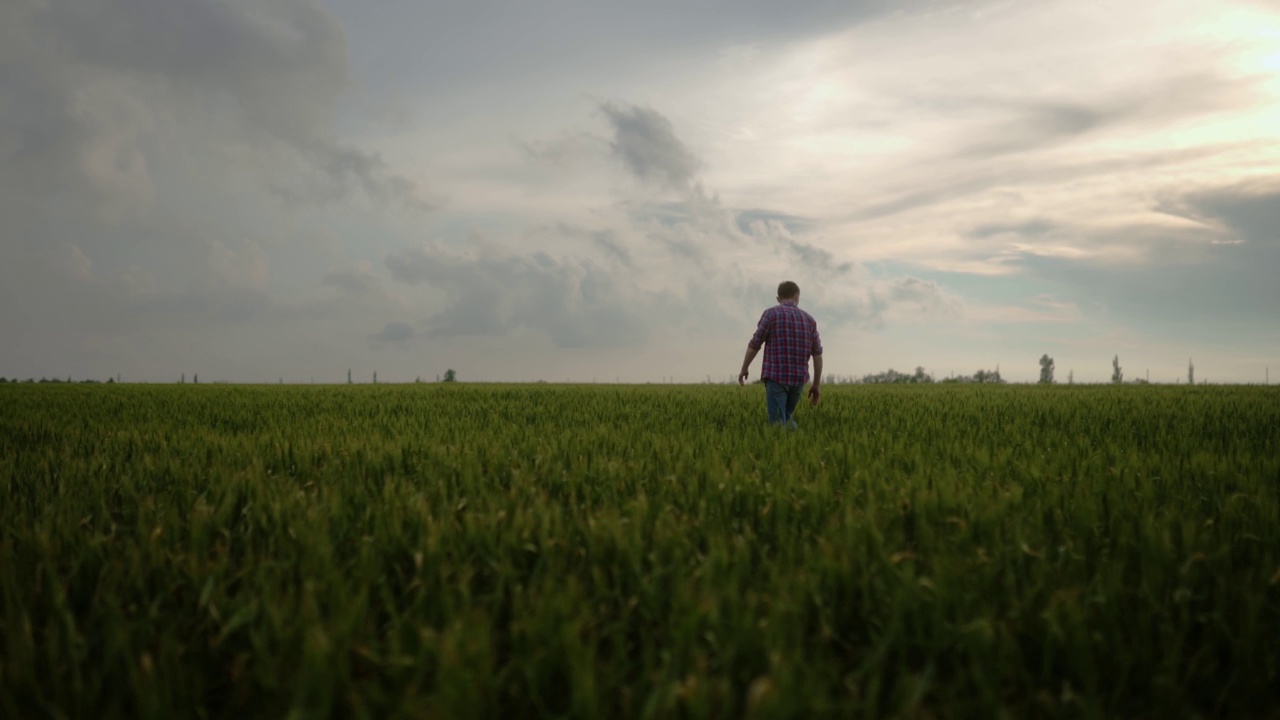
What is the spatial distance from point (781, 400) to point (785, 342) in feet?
2.78

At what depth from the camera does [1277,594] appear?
128 inches

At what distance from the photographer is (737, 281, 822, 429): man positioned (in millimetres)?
9461

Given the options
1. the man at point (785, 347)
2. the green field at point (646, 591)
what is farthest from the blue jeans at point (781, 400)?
the green field at point (646, 591)

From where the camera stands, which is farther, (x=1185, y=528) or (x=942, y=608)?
(x=1185, y=528)

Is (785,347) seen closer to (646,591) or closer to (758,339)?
(758,339)

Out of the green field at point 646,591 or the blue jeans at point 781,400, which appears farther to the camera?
the blue jeans at point 781,400

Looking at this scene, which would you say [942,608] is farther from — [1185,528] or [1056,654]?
[1185,528]

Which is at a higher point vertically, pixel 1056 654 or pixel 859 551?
pixel 859 551

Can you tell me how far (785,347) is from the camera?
944 centimetres

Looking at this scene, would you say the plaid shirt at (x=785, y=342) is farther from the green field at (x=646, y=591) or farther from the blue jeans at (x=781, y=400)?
the green field at (x=646, y=591)

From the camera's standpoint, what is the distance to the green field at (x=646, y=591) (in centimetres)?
235

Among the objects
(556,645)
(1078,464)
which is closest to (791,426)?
(1078,464)

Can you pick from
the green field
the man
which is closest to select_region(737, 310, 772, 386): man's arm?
the man

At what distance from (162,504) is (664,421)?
737cm
